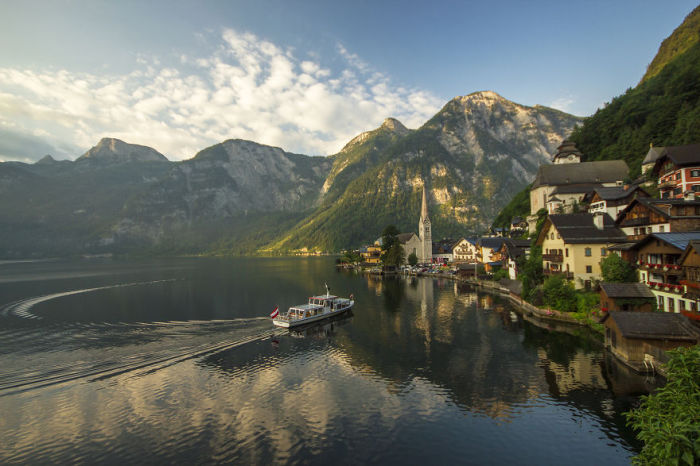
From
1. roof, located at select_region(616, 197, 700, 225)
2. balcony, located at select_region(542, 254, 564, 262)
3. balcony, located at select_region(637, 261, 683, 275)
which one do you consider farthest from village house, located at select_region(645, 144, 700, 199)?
balcony, located at select_region(637, 261, 683, 275)

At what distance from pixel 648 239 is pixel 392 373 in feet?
110

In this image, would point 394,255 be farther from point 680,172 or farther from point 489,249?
point 680,172

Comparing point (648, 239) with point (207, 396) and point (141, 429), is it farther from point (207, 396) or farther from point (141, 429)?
point (141, 429)

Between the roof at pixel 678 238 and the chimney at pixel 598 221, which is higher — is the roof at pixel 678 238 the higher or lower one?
the lower one

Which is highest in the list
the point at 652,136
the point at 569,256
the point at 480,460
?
the point at 652,136

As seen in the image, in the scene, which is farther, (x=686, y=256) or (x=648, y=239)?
(x=648, y=239)

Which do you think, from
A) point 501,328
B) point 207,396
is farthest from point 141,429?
point 501,328

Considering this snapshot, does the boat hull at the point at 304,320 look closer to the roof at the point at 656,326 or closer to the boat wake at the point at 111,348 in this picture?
the boat wake at the point at 111,348

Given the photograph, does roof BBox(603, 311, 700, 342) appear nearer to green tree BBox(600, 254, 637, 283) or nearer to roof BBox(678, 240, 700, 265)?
roof BBox(678, 240, 700, 265)

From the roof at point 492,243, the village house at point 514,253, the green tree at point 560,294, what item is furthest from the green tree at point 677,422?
the roof at point 492,243

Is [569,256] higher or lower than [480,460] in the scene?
higher

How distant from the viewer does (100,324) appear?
5394 centimetres

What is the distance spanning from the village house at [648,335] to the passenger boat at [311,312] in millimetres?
41015

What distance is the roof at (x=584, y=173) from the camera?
274 ft
